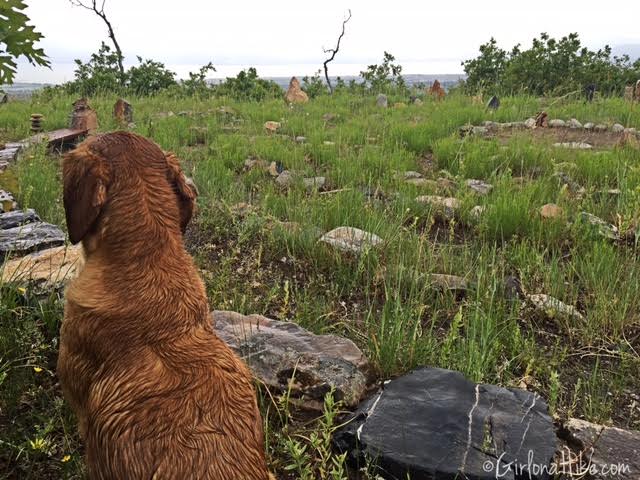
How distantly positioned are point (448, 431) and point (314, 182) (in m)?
3.97

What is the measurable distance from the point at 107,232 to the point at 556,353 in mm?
2655

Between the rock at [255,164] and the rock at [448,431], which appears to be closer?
the rock at [448,431]

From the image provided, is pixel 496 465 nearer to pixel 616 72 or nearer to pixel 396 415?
pixel 396 415

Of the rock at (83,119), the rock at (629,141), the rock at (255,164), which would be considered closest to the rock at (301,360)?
the rock at (255,164)

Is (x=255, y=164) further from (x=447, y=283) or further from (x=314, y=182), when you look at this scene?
(x=447, y=283)

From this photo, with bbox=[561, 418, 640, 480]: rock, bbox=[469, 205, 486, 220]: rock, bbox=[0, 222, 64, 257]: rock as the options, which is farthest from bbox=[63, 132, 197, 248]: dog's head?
bbox=[469, 205, 486, 220]: rock

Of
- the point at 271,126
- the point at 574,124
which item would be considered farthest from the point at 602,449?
the point at 574,124

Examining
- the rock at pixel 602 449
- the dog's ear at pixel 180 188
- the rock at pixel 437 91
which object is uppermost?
the dog's ear at pixel 180 188

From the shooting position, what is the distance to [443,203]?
17.8 feet

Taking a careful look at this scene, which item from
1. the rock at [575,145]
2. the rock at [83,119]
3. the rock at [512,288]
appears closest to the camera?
the rock at [512,288]

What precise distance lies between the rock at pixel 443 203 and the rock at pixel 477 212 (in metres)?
0.16

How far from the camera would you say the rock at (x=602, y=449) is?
93.8 inches

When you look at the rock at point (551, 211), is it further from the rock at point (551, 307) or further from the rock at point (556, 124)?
the rock at point (556, 124)

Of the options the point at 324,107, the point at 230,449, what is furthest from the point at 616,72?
the point at 230,449
